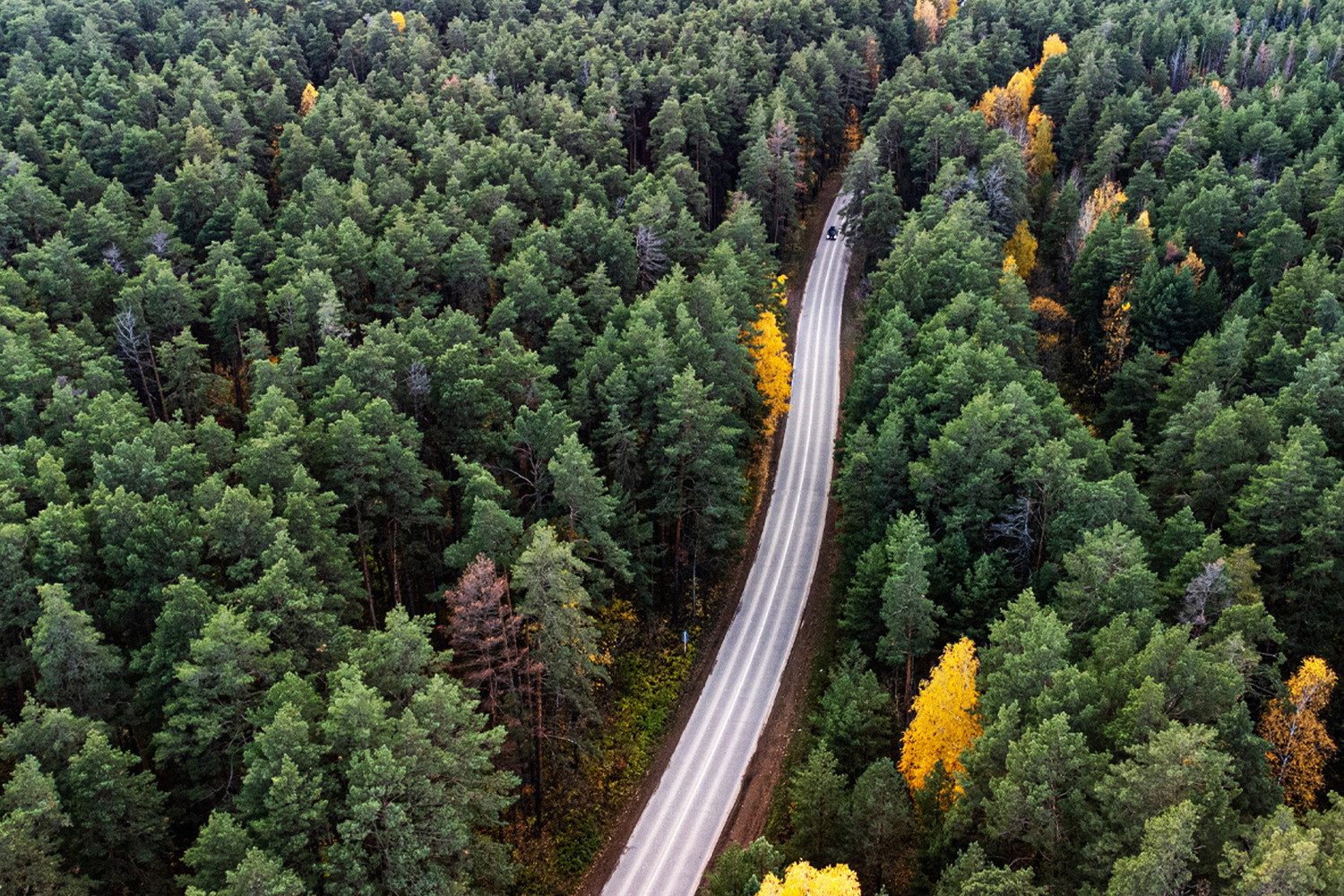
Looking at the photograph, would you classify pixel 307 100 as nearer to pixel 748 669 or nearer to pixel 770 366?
pixel 770 366

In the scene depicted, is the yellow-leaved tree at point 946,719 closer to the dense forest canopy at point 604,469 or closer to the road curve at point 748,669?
the dense forest canopy at point 604,469

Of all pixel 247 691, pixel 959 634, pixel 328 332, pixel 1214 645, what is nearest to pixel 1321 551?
pixel 1214 645

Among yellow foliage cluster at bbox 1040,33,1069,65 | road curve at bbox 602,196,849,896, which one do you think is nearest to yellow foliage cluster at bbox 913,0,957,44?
yellow foliage cluster at bbox 1040,33,1069,65

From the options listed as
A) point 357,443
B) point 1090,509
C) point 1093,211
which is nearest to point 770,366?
point 1090,509

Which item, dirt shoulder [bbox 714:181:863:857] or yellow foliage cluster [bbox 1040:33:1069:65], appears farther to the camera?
yellow foliage cluster [bbox 1040:33:1069:65]

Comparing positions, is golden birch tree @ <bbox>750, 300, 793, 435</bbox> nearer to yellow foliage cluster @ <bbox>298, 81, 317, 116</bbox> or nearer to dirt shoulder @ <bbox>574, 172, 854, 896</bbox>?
dirt shoulder @ <bbox>574, 172, 854, 896</bbox>
